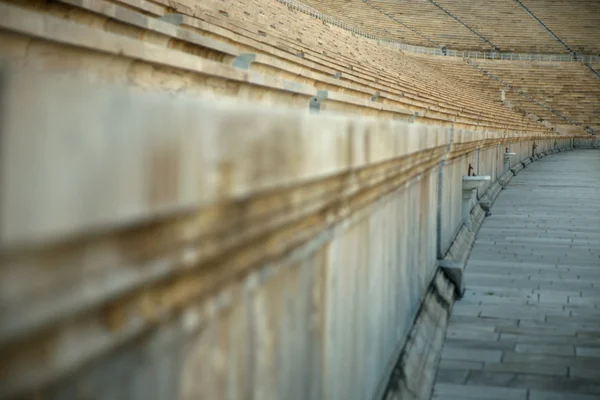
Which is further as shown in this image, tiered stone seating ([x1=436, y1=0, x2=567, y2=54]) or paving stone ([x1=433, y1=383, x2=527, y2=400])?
tiered stone seating ([x1=436, y1=0, x2=567, y2=54])

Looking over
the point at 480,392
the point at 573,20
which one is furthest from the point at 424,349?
the point at 573,20

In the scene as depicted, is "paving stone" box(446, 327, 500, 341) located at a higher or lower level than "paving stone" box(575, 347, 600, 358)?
lower

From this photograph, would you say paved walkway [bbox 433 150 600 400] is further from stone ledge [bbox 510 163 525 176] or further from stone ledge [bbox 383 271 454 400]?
stone ledge [bbox 510 163 525 176]

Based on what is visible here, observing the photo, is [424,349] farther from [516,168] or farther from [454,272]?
[516,168]

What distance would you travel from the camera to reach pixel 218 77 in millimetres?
4879

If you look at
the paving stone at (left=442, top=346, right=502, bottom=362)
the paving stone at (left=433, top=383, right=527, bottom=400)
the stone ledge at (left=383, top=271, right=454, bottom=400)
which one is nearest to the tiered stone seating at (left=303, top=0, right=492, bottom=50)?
the stone ledge at (left=383, top=271, right=454, bottom=400)

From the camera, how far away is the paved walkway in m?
3.62

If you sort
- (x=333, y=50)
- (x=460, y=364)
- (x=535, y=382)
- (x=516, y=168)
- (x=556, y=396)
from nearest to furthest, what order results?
(x=556, y=396)
(x=535, y=382)
(x=460, y=364)
(x=516, y=168)
(x=333, y=50)

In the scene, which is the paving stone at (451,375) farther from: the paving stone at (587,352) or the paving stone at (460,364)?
the paving stone at (587,352)

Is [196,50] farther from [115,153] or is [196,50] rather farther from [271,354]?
[115,153]

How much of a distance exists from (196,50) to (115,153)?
5108 millimetres

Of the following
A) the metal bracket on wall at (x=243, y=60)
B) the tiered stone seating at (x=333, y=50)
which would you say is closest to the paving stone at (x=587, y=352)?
the metal bracket on wall at (x=243, y=60)

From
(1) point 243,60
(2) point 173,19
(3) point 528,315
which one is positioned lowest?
(3) point 528,315

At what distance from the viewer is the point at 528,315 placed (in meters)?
4.89
